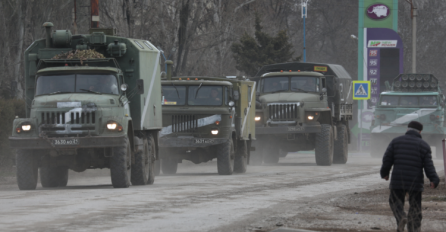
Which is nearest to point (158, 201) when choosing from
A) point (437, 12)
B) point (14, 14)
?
point (14, 14)

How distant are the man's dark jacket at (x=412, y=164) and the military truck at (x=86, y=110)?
22.8ft

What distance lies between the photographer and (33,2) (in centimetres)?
2970

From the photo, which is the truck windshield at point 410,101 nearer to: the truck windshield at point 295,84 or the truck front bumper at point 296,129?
the truck windshield at point 295,84

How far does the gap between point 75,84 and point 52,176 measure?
2385 mm

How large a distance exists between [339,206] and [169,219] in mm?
3414

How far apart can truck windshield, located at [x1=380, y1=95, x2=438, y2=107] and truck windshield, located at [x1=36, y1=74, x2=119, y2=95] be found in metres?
18.5

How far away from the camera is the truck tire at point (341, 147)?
2880cm

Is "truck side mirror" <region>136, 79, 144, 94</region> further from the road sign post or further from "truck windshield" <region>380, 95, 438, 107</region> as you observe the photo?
the road sign post

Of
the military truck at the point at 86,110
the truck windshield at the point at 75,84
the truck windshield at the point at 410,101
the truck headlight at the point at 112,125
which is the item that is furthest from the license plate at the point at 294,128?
the truck headlight at the point at 112,125

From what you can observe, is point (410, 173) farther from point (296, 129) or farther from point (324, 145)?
point (324, 145)

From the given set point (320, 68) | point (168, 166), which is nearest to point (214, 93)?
point (168, 166)

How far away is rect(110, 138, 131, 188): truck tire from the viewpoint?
629 inches

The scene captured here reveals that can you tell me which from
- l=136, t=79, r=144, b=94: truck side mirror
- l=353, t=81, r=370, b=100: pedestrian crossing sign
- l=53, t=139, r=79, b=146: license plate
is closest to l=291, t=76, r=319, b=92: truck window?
l=353, t=81, r=370, b=100: pedestrian crossing sign

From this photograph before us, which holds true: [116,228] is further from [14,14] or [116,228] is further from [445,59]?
[445,59]
